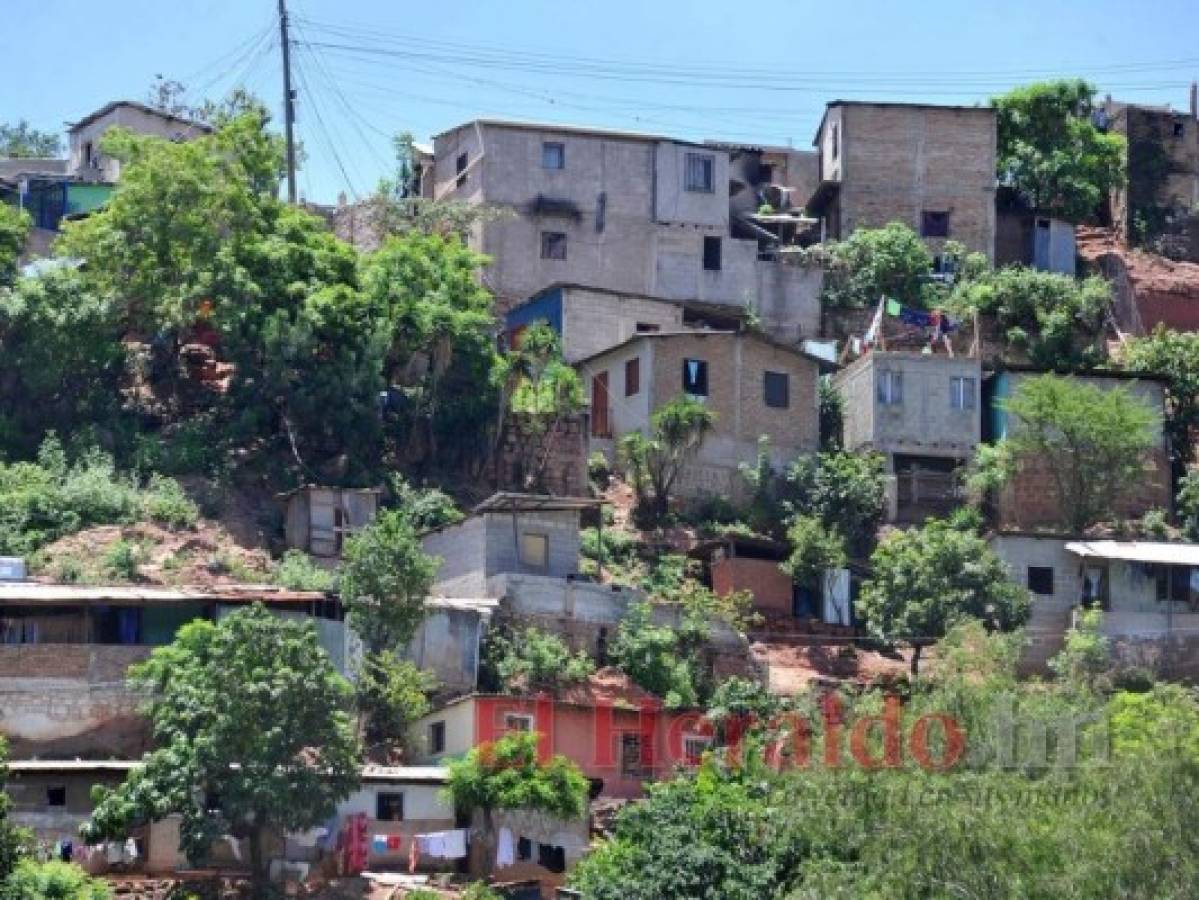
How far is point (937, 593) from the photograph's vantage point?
153 feet

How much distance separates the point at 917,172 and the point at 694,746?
23.0 m

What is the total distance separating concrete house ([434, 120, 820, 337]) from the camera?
5878 cm

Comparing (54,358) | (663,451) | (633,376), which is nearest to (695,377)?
(633,376)

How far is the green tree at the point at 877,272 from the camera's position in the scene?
59.5 meters

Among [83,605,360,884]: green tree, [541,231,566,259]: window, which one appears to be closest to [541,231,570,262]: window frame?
[541,231,566,259]: window

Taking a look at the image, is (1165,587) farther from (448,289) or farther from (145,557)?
(145,557)

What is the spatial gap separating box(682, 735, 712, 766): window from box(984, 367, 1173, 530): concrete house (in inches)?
441

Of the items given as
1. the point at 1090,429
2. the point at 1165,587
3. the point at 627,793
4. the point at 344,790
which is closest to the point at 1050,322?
the point at 1090,429

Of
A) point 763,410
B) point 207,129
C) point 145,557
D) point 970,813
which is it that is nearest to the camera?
point 970,813

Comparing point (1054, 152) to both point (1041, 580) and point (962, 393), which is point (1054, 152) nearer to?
point (962, 393)

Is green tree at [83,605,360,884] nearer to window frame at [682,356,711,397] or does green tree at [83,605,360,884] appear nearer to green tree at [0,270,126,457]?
green tree at [0,270,126,457]

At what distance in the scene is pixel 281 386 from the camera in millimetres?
49312

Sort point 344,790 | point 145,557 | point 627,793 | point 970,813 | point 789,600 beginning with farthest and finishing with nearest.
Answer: point 789,600 → point 145,557 → point 627,793 → point 344,790 → point 970,813

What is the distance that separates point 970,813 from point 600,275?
2609 centimetres
